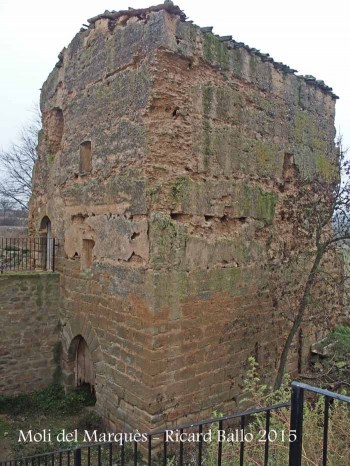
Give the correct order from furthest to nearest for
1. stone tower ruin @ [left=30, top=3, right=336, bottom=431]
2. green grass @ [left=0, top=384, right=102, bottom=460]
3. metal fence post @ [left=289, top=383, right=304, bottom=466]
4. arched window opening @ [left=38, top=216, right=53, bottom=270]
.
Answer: arched window opening @ [left=38, top=216, right=53, bottom=270] < green grass @ [left=0, top=384, right=102, bottom=460] < stone tower ruin @ [left=30, top=3, right=336, bottom=431] < metal fence post @ [left=289, top=383, right=304, bottom=466]

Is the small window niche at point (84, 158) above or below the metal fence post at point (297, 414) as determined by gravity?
above

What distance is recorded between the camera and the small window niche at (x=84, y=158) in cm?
774

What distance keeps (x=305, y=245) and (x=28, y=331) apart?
5.85 meters

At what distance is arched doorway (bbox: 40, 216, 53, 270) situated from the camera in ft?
31.4

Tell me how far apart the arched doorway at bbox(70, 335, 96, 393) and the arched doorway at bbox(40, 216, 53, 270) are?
2.17m

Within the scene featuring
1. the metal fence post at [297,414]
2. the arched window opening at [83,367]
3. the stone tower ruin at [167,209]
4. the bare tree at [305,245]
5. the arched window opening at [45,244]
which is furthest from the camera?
the arched window opening at [45,244]

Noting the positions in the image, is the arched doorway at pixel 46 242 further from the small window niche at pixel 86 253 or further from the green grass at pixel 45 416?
the green grass at pixel 45 416

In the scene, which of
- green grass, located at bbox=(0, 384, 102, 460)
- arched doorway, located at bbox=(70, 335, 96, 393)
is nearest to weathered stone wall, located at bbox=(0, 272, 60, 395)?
green grass, located at bbox=(0, 384, 102, 460)

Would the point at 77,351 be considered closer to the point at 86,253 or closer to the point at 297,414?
the point at 86,253

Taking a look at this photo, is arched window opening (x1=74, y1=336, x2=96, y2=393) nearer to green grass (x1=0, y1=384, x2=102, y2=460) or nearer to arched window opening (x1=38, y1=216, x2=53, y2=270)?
green grass (x1=0, y1=384, x2=102, y2=460)

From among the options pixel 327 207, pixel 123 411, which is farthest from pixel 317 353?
pixel 123 411

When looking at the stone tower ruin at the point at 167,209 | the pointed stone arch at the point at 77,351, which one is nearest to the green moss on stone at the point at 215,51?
the stone tower ruin at the point at 167,209

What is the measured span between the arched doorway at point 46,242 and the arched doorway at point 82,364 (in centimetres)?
217

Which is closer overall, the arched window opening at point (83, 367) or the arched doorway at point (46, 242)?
the arched window opening at point (83, 367)
